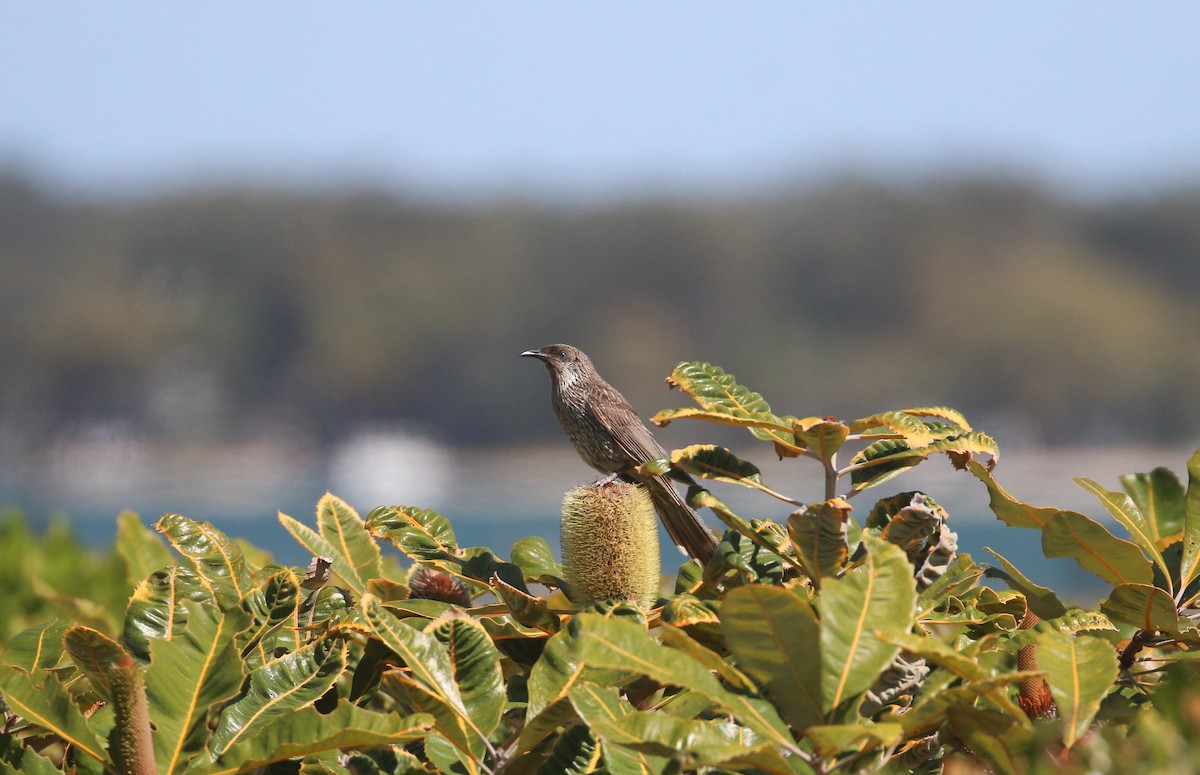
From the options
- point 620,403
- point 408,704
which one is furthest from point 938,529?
point 620,403

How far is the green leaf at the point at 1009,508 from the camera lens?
188cm

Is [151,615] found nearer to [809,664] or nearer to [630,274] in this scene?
[809,664]

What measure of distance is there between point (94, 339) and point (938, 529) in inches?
4109

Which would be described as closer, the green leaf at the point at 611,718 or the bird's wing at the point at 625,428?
the green leaf at the point at 611,718

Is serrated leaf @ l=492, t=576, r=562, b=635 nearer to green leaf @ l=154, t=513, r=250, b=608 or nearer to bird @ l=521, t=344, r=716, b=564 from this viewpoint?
green leaf @ l=154, t=513, r=250, b=608

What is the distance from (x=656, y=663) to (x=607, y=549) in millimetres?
486

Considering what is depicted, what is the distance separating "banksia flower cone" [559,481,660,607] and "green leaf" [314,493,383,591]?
1.18 feet

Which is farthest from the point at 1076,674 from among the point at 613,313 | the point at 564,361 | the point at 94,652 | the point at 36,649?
the point at 613,313

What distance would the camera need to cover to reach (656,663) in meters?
1.38

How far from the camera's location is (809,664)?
4.68 ft

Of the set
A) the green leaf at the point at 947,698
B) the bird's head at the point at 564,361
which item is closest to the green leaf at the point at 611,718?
the green leaf at the point at 947,698

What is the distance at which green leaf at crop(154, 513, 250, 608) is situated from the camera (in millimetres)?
1943

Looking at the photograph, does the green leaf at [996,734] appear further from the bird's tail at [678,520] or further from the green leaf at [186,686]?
the bird's tail at [678,520]

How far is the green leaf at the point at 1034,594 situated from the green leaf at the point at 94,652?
1.28m
